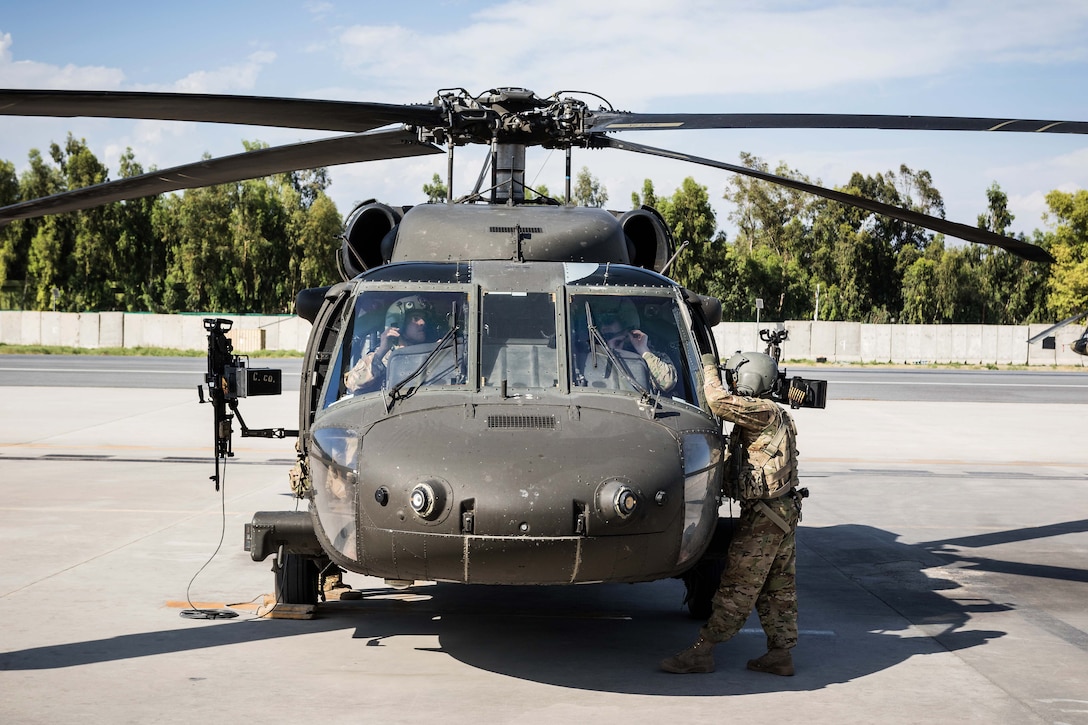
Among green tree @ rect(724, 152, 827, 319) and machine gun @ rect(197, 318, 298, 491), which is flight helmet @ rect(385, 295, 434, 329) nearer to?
machine gun @ rect(197, 318, 298, 491)

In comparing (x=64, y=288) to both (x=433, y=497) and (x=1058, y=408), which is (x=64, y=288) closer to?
(x=1058, y=408)

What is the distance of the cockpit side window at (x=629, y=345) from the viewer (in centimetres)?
635

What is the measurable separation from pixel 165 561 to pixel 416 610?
2.43 m

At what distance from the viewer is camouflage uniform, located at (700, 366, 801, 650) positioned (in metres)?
6.17

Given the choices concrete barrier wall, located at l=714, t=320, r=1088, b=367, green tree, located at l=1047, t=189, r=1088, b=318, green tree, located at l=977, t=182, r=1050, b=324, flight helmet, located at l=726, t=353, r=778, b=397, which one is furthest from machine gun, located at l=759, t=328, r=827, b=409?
green tree, located at l=977, t=182, r=1050, b=324

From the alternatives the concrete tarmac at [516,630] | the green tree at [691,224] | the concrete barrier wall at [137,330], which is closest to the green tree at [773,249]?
the green tree at [691,224]

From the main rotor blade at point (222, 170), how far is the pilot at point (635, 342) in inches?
89.5

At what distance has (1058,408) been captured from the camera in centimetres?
2581

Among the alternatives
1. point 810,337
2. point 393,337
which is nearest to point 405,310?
point 393,337

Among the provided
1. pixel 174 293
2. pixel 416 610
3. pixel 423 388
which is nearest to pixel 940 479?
pixel 416 610

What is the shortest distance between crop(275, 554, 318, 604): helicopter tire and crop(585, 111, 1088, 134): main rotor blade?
364 centimetres

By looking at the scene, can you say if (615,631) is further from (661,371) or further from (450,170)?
(450,170)

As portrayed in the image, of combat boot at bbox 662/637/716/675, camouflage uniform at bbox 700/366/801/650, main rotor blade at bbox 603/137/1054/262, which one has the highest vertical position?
main rotor blade at bbox 603/137/1054/262

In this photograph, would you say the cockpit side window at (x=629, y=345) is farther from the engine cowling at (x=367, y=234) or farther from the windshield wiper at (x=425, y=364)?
the engine cowling at (x=367, y=234)
